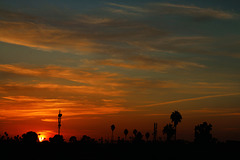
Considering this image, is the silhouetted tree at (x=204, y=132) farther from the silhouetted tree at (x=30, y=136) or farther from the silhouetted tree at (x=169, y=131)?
the silhouetted tree at (x=30, y=136)

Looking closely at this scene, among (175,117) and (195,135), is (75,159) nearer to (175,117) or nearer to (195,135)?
(175,117)

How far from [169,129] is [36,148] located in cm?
11584

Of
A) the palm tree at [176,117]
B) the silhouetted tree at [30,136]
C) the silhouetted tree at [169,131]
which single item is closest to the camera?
the silhouetted tree at [30,136]

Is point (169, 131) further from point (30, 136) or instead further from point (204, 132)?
point (30, 136)

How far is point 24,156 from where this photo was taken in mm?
69375

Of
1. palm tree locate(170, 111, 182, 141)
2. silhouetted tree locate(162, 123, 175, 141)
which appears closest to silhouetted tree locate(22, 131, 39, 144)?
palm tree locate(170, 111, 182, 141)

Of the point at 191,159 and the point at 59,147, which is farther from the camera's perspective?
the point at 59,147

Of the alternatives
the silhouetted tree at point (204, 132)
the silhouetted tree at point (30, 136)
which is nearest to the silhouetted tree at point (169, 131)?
the silhouetted tree at point (204, 132)

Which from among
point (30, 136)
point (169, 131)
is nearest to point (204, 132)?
point (169, 131)

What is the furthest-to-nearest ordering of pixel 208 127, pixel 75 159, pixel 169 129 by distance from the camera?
1. pixel 169 129
2. pixel 208 127
3. pixel 75 159

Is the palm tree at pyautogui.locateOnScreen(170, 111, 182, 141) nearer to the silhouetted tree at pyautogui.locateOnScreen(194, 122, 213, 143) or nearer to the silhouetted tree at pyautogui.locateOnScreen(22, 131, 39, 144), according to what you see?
the silhouetted tree at pyautogui.locateOnScreen(194, 122, 213, 143)

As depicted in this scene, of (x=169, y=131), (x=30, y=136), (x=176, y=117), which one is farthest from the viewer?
(x=169, y=131)

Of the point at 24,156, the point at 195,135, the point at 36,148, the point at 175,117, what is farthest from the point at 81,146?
the point at 195,135

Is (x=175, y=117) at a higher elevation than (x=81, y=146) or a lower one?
higher
